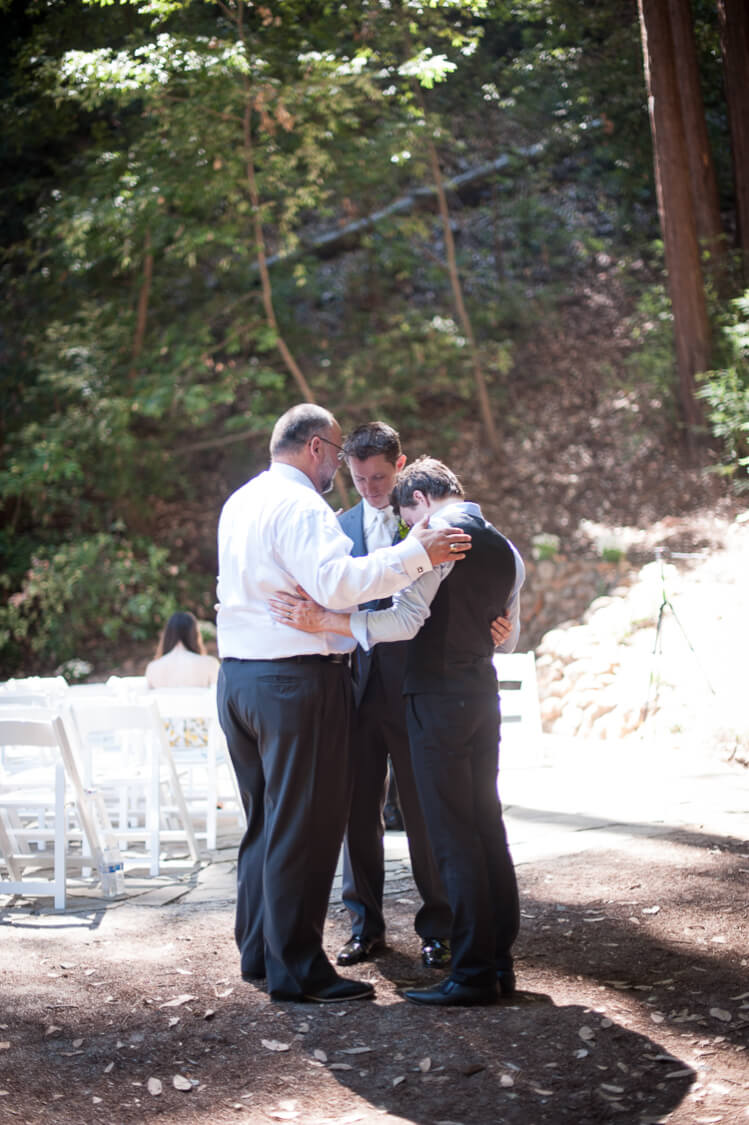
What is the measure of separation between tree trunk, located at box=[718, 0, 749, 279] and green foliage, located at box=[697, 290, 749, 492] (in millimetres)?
1340

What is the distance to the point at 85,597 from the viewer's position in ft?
42.6

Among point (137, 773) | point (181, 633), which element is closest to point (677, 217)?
point (181, 633)

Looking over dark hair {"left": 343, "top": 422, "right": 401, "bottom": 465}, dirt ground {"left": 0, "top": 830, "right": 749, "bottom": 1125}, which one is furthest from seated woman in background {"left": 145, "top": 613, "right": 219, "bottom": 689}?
dark hair {"left": 343, "top": 422, "right": 401, "bottom": 465}

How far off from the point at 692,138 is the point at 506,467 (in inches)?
182

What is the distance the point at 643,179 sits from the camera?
15.3 metres

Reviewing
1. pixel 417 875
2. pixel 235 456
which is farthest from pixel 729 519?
pixel 417 875

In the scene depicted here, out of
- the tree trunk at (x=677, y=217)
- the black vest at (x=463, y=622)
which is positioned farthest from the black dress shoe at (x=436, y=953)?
the tree trunk at (x=677, y=217)

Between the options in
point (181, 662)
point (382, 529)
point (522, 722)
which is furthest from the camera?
point (522, 722)

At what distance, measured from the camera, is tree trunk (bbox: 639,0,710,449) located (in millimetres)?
11891

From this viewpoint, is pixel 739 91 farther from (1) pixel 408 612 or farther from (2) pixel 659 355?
(1) pixel 408 612

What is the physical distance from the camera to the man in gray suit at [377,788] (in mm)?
3812

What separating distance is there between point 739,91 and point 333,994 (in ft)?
39.1

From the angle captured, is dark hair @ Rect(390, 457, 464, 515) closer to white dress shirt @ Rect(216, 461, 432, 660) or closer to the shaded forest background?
white dress shirt @ Rect(216, 461, 432, 660)

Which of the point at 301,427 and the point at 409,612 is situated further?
the point at 301,427
